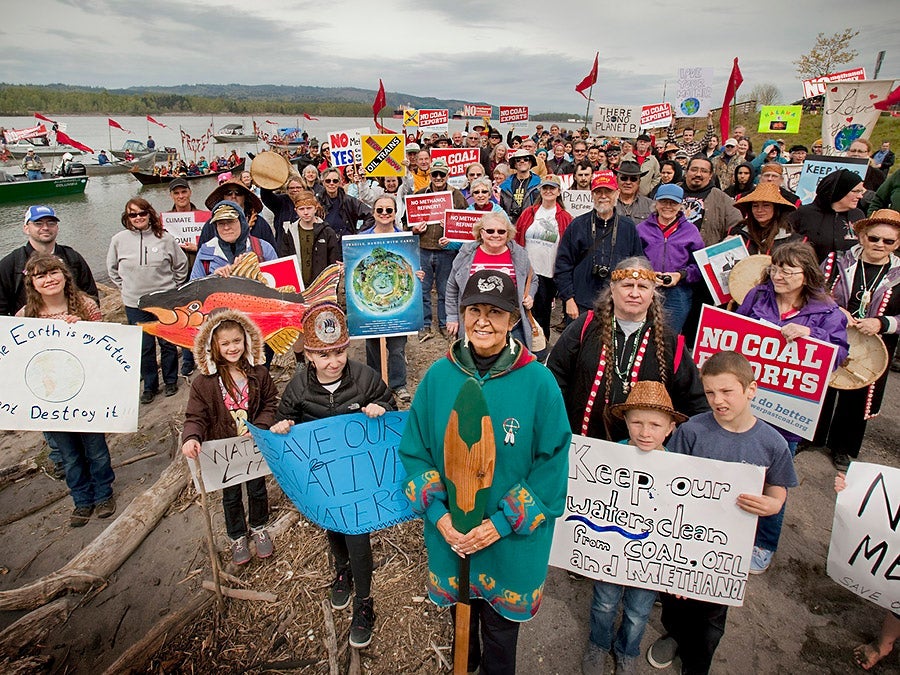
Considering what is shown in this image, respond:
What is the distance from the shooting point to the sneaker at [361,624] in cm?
299

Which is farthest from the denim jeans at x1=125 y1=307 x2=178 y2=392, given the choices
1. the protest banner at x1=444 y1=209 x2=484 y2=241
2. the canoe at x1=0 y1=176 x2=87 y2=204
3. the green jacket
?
the canoe at x1=0 y1=176 x2=87 y2=204

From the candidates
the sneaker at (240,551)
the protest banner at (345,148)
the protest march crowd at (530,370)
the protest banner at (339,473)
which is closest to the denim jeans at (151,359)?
the protest march crowd at (530,370)

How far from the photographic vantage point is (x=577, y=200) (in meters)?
7.96

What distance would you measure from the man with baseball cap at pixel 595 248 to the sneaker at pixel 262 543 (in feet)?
10.8

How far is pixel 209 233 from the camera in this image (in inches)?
223

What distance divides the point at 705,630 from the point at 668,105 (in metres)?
16.0

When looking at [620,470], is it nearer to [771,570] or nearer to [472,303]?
[472,303]

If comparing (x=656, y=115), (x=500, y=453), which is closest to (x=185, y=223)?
(x=500, y=453)

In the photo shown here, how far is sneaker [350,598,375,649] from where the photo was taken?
2994mm

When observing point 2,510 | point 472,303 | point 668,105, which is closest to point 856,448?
point 472,303

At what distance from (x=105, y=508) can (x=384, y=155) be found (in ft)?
23.1

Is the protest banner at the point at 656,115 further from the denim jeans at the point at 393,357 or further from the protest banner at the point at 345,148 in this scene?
the denim jeans at the point at 393,357

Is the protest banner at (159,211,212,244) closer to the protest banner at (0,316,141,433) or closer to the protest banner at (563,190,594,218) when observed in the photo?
the protest banner at (0,316,141,433)

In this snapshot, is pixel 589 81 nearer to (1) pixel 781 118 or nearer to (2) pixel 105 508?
(1) pixel 781 118
